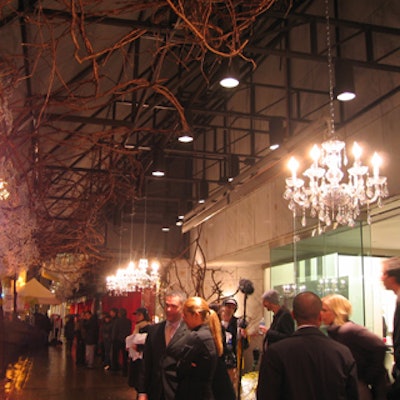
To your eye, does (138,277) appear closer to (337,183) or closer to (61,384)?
(61,384)

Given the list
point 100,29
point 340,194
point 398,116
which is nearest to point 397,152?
point 398,116

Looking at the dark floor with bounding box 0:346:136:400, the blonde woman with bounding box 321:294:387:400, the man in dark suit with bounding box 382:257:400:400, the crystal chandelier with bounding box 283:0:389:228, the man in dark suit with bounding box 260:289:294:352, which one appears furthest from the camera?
the dark floor with bounding box 0:346:136:400

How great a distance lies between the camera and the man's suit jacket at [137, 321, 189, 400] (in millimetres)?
3598

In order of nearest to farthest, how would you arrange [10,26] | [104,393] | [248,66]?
[10,26] → [104,393] → [248,66]

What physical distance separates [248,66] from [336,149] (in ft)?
19.2

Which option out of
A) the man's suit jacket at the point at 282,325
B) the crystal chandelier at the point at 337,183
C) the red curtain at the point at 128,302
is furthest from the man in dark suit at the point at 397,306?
the red curtain at the point at 128,302

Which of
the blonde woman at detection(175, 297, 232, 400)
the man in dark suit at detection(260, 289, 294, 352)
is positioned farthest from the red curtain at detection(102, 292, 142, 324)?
the blonde woman at detection(175, 297, 232, 400)

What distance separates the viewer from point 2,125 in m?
3.41

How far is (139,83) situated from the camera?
9.82ft

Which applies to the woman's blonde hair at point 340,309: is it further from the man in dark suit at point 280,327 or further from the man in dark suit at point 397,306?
the man in dark suit at point 280,327

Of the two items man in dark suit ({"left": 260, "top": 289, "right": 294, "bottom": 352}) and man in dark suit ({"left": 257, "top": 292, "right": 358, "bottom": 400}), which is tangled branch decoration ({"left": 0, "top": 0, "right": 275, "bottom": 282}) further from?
man in dark suit ({"left": 260, "top": 289, "right": 294, "bottom": 352})

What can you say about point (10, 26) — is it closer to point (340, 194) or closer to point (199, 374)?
point (199, 374)

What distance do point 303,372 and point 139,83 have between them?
5.43 ft

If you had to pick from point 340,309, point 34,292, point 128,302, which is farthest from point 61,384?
point 128,302
